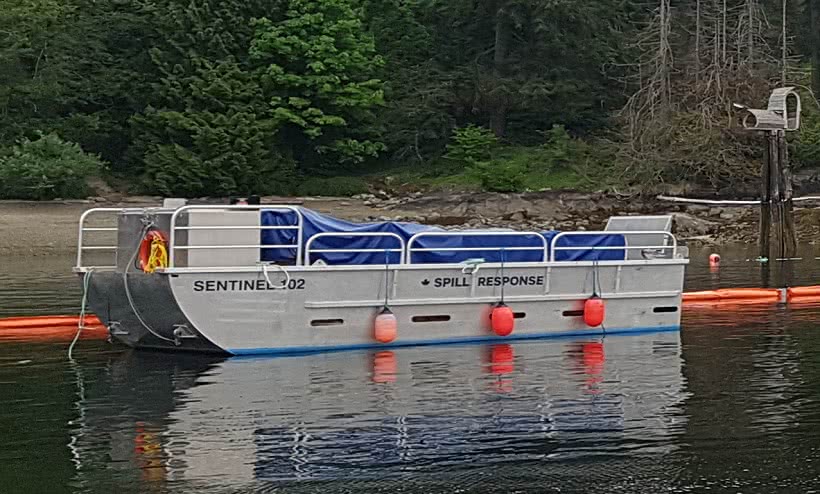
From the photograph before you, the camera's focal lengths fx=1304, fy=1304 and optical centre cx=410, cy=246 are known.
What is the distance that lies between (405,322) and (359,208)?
33790 mm

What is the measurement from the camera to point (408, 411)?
13031 mm

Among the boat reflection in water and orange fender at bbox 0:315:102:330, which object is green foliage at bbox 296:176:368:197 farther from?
the boat reflection in water

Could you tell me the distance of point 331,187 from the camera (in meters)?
54.5

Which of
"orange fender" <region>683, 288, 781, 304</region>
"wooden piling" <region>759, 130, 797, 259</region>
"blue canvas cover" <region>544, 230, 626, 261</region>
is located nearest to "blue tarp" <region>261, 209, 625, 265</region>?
"blue canvas cover" <region>544, 230, 626, 261</region>

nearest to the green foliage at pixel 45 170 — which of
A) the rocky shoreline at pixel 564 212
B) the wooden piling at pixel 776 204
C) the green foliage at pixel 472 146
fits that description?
the rocky shoreline at pixel 564 212

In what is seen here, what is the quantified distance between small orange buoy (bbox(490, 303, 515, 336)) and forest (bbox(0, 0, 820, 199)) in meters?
33.9

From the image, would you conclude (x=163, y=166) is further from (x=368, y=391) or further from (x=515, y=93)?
(x=368, y=391)

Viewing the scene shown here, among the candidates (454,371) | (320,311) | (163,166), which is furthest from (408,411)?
(163,166)

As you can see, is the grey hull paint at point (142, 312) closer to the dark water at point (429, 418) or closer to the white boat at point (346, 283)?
the white boat at point (346, 283)

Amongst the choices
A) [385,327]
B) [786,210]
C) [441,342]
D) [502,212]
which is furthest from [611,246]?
[502,212]

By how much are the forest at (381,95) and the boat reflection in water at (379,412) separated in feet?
115

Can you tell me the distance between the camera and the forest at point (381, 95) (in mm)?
53125

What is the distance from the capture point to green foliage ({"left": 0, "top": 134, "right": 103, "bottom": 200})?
1890 inches

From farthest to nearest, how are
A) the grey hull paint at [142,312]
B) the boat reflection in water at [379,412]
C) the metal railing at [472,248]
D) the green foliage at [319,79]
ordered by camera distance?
the green foliage at [319,79], the metal railing at [472,248], the grey hull paint at [142,312], the boat reflection in water at [379,412]
